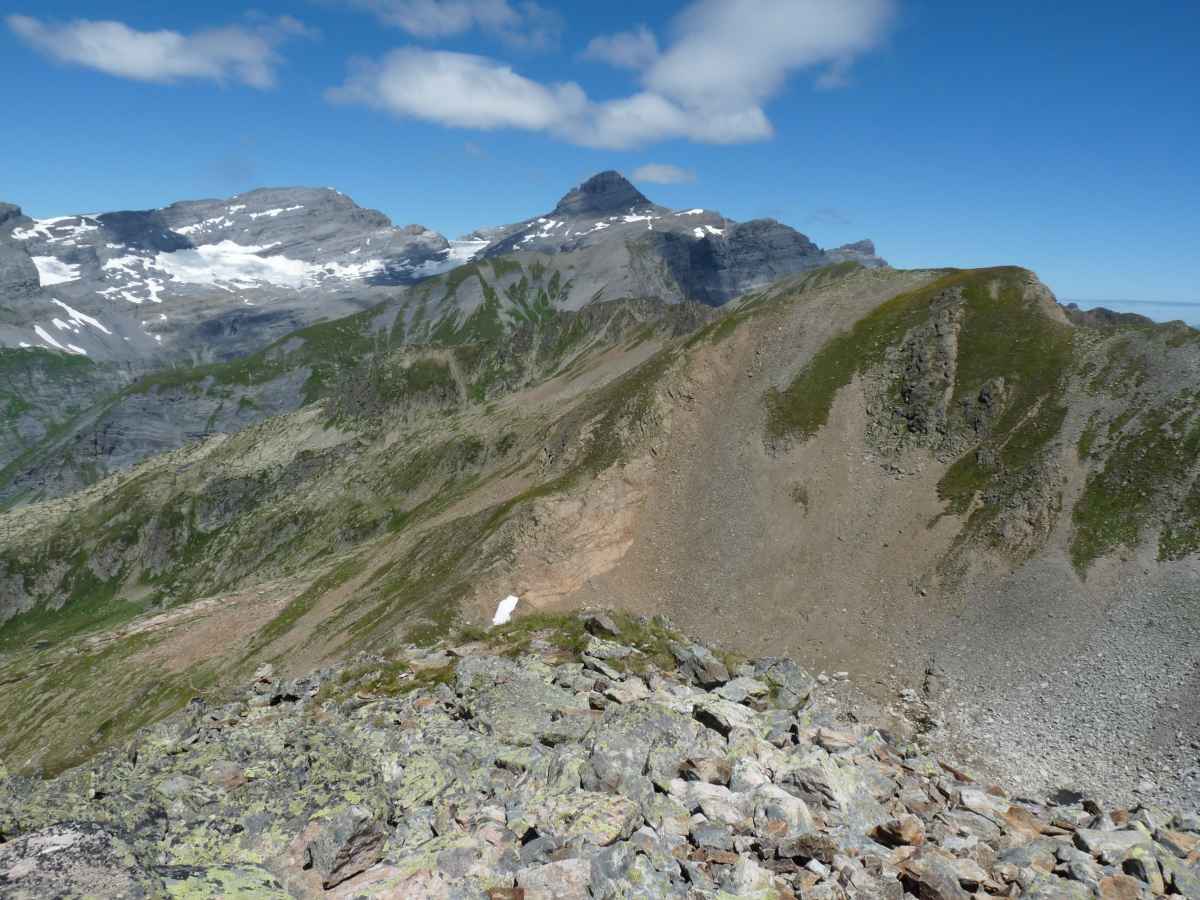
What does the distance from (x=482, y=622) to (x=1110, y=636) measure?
154 feet

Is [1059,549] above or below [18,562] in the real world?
above

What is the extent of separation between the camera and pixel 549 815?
21.0 metres

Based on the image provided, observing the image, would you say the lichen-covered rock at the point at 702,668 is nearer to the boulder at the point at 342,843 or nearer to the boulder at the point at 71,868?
the boulder at the point at 342,843

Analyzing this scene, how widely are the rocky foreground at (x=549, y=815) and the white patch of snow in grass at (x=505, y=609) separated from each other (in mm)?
28621

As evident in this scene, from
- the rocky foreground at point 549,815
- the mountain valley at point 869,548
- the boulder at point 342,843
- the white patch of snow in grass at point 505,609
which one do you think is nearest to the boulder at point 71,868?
the rocky foreground at point 549,815

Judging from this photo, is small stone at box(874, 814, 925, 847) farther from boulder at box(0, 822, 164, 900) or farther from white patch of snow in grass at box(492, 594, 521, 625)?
white patch of snow in grass at box(492, 594, 521, 625)

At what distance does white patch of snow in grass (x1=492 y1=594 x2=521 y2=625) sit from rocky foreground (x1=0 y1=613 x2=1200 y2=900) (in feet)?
93.9

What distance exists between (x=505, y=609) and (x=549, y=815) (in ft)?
144

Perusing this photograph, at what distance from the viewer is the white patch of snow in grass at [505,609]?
63094 millimetres

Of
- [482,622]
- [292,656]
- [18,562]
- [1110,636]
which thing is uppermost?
[1110,636]

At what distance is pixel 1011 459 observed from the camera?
66.9 meters

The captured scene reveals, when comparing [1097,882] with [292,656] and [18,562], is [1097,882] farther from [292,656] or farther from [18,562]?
[18,562]

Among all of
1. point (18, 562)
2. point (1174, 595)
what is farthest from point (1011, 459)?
point (18, 562)

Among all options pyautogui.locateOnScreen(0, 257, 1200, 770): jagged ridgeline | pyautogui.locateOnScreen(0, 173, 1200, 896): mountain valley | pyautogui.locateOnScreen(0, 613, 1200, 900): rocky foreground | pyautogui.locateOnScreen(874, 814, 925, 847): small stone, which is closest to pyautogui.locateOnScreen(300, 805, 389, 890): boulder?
pyautogui.locateOnScreen(0, 613, 1200, 900): rocky foreground
